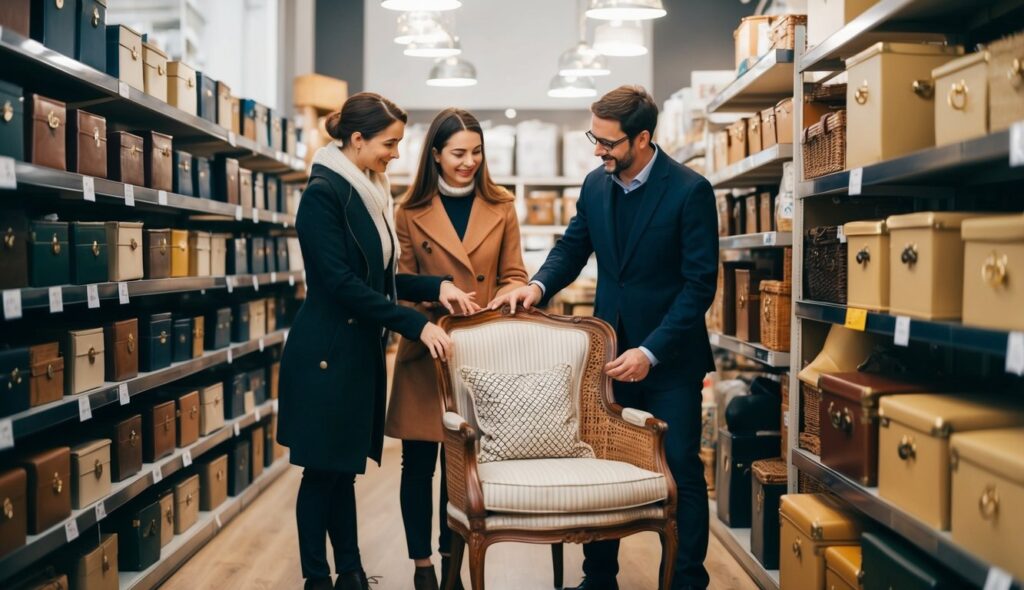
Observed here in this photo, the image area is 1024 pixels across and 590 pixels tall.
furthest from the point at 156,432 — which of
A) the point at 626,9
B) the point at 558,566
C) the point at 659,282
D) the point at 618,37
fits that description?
the point at 618,37

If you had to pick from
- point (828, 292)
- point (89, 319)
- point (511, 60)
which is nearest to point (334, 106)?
point (511, 60)

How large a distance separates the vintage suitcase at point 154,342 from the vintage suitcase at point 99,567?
707mm

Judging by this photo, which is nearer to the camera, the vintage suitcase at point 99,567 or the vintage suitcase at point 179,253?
the vintage suitcase at point 99,567

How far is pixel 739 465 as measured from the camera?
4.14 meters

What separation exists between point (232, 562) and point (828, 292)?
2.60m

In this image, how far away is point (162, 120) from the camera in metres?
4.04

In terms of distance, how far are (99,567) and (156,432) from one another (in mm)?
702

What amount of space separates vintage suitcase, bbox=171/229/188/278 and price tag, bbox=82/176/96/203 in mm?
931

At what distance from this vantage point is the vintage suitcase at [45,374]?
2748 mm

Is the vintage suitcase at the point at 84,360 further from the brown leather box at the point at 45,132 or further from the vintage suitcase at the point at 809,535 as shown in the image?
the vintage suitcase at the point at 809,535

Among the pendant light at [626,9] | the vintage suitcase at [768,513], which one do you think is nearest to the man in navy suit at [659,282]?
the vintage suitcase at [768,513]

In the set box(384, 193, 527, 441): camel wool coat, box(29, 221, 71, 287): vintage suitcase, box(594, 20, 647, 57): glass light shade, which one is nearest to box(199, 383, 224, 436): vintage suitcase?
box(384, 193, 527, 441): camel wool coat

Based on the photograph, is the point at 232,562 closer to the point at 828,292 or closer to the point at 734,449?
the point at 734,449

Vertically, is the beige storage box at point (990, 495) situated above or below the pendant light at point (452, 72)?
below
